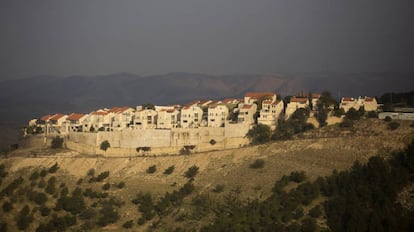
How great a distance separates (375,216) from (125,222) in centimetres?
1379

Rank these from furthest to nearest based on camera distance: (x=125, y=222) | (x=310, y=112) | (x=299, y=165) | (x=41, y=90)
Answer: (x=41, y=90) < (x=310, y=112) < (x=299, y=165) < (x=125, y=222)

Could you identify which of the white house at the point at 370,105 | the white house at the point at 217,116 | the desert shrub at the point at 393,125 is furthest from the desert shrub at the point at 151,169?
the white house at the point at 370,105

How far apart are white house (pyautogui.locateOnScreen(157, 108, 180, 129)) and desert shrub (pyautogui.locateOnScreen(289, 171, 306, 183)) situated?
14795 mm

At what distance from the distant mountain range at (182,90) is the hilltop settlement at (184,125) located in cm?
4888

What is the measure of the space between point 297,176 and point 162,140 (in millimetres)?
13277

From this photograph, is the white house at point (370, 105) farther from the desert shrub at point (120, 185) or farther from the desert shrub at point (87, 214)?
the desert shrub at point (87, 214)

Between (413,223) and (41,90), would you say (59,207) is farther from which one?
(41,90)

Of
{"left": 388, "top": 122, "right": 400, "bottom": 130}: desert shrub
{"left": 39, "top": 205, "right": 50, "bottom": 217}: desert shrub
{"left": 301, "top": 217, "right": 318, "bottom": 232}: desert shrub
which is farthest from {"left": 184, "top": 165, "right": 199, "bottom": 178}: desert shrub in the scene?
{"left": 388, "top": 122, "right": 400, "bottom": 130}: desert shrub

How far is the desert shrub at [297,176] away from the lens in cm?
3453

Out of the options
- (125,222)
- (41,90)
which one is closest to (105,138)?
(125,222)

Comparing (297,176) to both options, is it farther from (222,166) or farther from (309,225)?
(222,166)

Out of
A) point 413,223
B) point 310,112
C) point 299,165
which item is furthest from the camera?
point 310,112

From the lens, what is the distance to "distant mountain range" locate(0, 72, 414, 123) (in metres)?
117

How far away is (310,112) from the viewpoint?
146 ft
